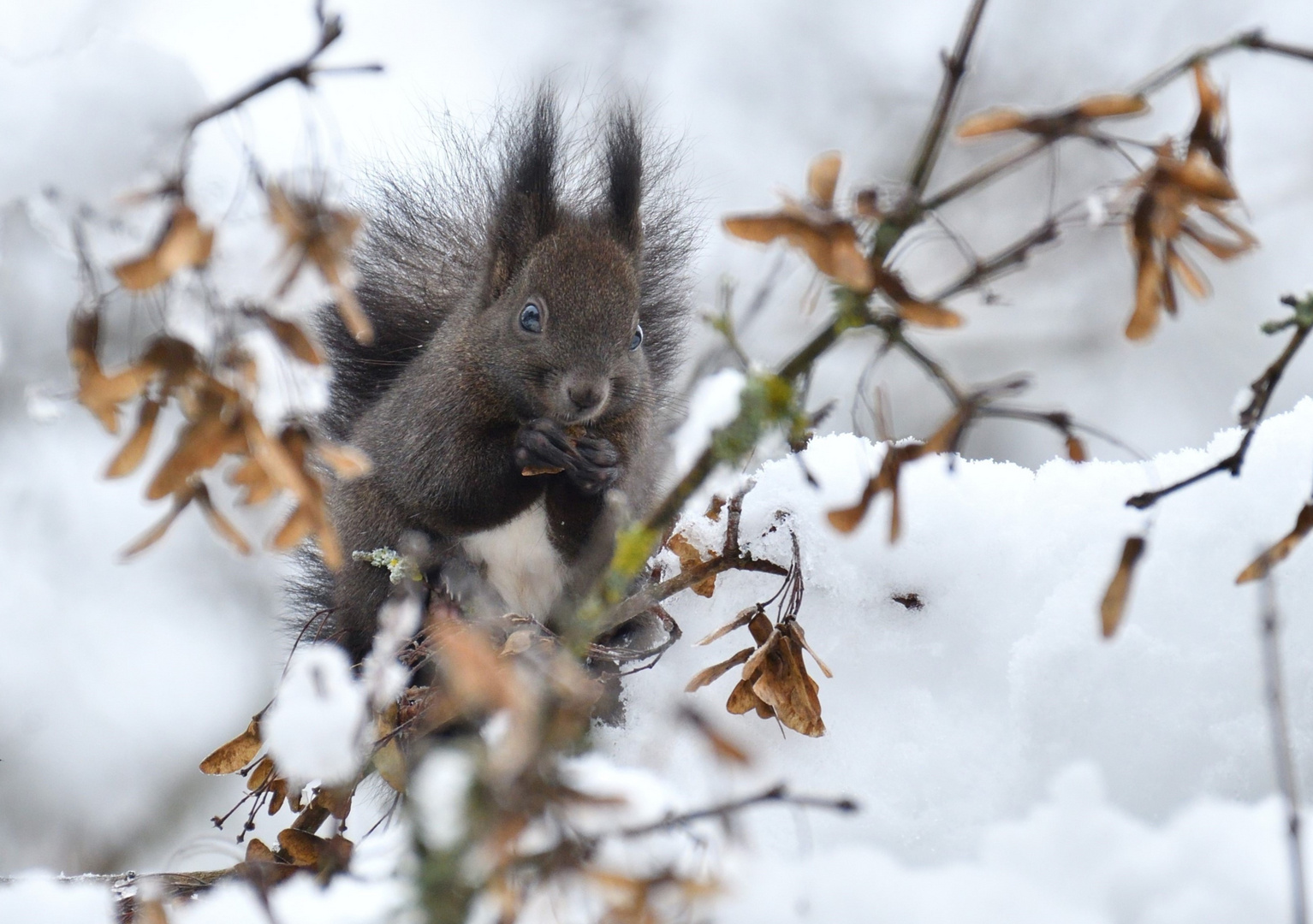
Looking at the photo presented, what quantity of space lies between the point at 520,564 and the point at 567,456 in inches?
12.1

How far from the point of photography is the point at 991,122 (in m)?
0.78

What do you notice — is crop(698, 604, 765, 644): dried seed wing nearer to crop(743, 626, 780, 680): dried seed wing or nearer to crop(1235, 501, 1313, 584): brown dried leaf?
crop(743, 626, 780, 680): dried seed wing

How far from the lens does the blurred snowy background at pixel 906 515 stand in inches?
41.8

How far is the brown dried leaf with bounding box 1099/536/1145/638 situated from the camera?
90cm

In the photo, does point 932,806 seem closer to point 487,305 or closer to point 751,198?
point 487,305

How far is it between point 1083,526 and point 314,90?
3.36ft

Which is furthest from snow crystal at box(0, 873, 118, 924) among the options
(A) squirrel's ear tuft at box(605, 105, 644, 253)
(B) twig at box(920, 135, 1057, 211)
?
(A) squirrel's ear tuft at box(605, 105, 644, 253)

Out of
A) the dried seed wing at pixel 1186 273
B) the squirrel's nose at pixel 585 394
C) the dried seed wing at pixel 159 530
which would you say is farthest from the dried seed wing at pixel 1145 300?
the squirrel's nose at pixel 585 394

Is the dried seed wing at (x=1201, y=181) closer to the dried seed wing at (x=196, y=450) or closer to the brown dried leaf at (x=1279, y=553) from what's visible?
the brown dried leaf at (x=1279, y=553)

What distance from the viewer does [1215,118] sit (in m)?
0.88

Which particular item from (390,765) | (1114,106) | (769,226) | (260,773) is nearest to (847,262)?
(769,226)

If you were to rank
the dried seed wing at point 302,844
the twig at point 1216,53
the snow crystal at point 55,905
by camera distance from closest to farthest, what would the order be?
the twig at point 1216,53
the snow crystal at point 55,905
the dried seed wing at point 302,844

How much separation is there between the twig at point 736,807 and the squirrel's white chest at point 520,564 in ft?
4.95

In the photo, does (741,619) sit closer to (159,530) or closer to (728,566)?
(728,566)
